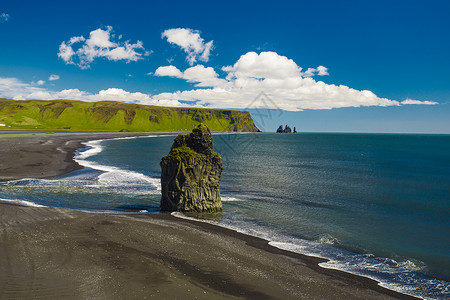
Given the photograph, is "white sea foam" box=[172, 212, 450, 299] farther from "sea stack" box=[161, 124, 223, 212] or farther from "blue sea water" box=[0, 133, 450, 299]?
"sea stack" box=[161, 124, 223, 212]

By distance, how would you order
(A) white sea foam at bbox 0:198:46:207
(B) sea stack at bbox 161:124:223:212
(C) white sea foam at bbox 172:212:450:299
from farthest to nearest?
(A) white sea foam at bbox 0:198:46:207
(B) sea stack at bbox 161:124:223:212
(C) white sea foam at bbox 172:212:450:299

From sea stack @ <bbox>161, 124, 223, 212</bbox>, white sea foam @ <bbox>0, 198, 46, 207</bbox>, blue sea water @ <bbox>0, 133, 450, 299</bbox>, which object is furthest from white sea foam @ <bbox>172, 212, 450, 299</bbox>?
white sea foam @ <bbox>0, 198, 46, 207</bbox>

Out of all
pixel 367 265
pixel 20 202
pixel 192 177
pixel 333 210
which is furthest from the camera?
pixel 333 210

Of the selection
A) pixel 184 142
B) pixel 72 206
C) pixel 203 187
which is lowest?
pixel 72 206

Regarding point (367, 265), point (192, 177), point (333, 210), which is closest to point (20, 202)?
point (192, 177)

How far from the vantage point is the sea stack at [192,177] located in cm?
2455

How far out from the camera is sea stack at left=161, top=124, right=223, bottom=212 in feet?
80.5

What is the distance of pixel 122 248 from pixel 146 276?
3.80 metres

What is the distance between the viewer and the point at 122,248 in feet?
51.2

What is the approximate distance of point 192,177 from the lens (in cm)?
2472

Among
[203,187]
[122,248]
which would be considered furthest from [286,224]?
[122,248]

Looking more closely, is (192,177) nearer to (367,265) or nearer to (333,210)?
(367,265)

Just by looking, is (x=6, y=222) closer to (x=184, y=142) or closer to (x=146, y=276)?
(x=146, y=276)

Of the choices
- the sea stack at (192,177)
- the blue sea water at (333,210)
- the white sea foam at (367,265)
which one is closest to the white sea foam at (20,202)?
the blue sea water at (333,210)
